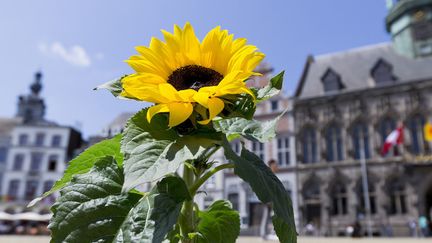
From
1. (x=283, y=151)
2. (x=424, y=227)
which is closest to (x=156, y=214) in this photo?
(x=424, y=227)

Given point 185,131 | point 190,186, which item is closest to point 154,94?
point 185,131

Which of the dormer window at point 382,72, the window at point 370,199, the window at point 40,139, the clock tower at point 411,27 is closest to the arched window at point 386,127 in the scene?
the dormer window at point 382,72

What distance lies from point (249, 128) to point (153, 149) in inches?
10.6

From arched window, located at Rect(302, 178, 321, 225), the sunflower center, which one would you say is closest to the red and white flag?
arched window, located at Rect(302, 178, 321, 225)

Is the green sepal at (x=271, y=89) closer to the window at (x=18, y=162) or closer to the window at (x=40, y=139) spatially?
the window at (x=40, y=139)

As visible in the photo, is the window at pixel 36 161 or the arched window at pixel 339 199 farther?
the window at pixel 36 161

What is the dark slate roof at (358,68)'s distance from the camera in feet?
91.2

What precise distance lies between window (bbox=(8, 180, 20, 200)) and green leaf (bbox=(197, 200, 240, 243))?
42997 millimetres

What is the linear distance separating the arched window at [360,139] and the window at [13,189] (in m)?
33.1

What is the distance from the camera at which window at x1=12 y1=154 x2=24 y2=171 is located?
128 ft

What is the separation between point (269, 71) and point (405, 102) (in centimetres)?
993

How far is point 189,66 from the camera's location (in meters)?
0.99

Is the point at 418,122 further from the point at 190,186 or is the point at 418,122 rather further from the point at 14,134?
the point at 14,134

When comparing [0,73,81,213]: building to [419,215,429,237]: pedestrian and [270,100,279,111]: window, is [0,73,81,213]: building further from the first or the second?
[419,215,429,237]: pedestrian
